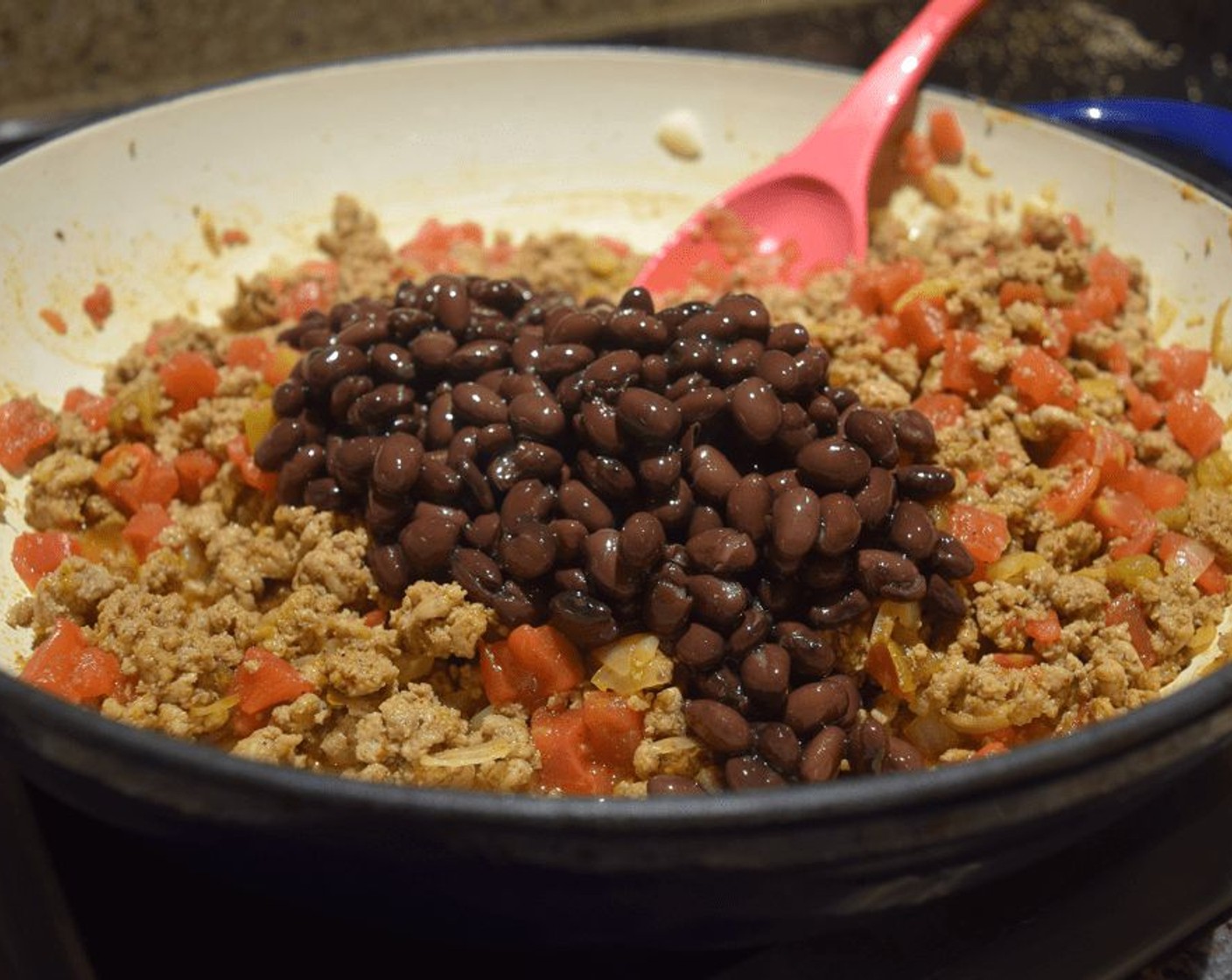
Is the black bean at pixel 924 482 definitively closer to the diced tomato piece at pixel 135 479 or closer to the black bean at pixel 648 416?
the black bean at pixel 648 416

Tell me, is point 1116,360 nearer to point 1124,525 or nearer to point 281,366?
point 1124,525

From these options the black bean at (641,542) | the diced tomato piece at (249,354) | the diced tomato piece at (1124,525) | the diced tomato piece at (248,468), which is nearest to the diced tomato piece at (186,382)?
the diced tomato piece at (249,354)

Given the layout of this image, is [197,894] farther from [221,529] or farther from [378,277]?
[378,277]

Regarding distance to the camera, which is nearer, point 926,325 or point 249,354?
point 926,325

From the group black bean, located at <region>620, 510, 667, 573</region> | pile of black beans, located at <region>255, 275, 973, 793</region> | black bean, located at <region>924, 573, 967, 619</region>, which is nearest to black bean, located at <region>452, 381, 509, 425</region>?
pile of black beans, located at <region>255, 275, 973, 793</region>

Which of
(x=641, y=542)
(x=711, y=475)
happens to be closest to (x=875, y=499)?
(x=711, y=475)

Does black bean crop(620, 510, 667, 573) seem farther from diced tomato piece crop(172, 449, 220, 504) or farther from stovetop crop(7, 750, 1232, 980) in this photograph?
diced tomato piece crop(172, 449, 220, 504)
